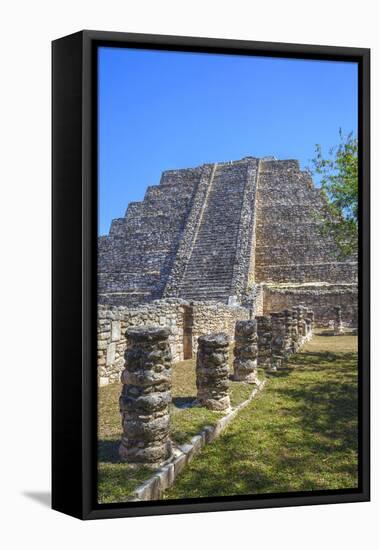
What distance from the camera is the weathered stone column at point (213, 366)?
12.3 meters

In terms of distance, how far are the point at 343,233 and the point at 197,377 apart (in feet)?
8.21

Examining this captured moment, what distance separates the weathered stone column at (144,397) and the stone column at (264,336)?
10.5 feet

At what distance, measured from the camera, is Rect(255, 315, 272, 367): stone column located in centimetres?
1361

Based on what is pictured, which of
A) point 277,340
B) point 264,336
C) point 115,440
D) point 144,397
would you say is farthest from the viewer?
point 264,336

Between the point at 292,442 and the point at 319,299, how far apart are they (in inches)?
75.8

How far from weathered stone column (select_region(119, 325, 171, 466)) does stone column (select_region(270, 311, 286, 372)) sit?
285cm

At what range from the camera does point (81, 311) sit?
9883 mm

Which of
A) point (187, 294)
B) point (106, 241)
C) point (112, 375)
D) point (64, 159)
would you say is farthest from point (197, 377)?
point (64, 159)

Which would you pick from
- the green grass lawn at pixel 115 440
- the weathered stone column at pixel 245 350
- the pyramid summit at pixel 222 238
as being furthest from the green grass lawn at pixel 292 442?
the pyramid summit at pixel 222 238

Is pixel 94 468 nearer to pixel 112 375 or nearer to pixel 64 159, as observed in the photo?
pixel 112 375

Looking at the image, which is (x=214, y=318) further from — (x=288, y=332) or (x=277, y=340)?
(x=288, y=332)

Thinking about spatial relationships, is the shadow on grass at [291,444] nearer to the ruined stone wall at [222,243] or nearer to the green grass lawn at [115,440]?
the green grass lawn at [115,440]

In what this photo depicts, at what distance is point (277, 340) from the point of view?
13203mm

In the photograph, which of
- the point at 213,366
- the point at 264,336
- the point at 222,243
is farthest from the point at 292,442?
the point at 222,243
